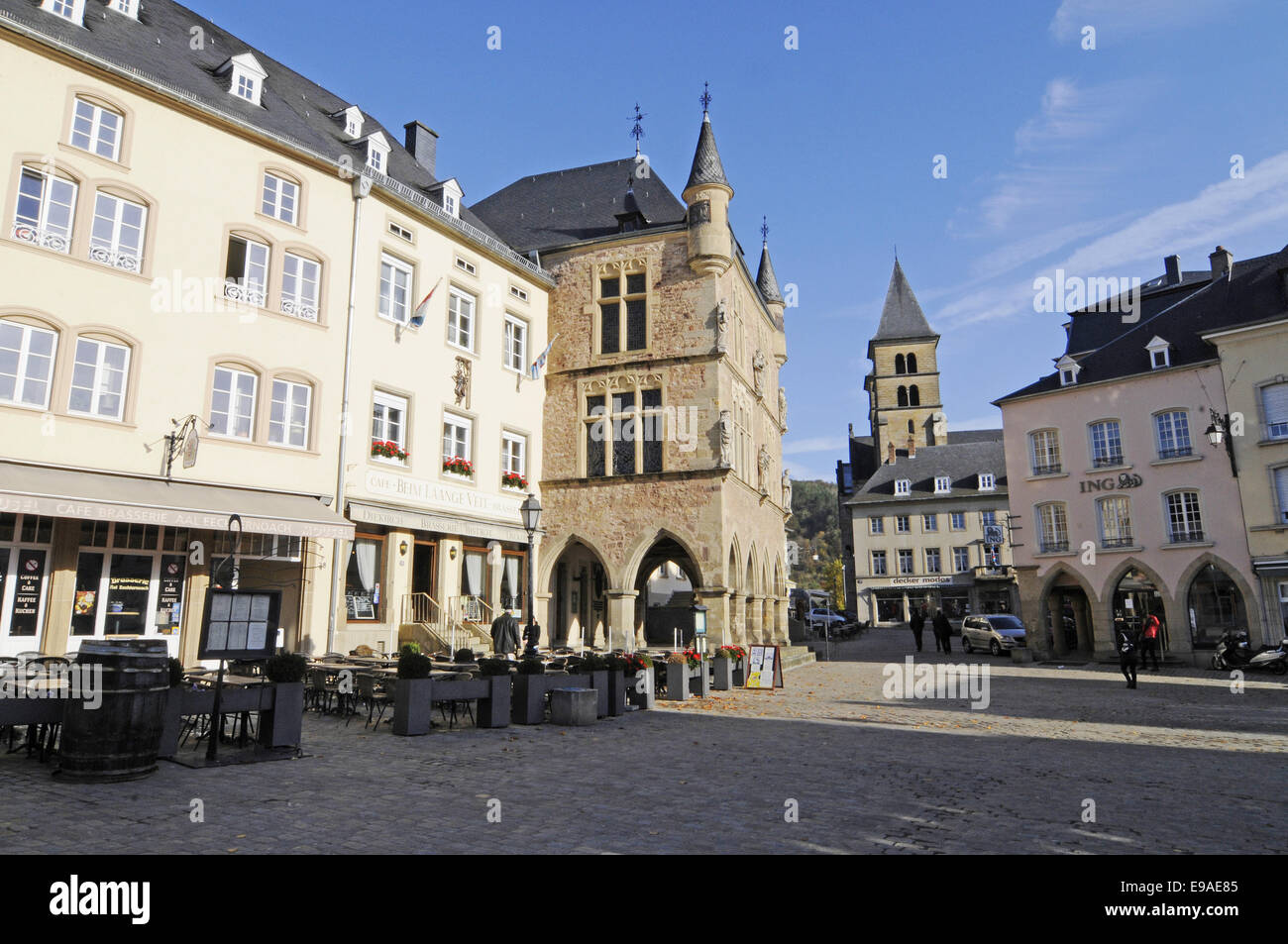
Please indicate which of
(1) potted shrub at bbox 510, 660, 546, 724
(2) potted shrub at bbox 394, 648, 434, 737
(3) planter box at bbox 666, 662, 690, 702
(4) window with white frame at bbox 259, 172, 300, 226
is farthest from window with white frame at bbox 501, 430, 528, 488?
(2) potted shrub at bbox 394, 648, 434, 737

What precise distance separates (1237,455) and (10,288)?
106ft

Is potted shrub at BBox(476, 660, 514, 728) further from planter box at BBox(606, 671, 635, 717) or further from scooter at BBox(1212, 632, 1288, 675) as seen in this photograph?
scooter at BBox(1212, 632, 1288, 675)

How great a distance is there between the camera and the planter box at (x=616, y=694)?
1227 centimetres

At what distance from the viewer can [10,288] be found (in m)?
12.9

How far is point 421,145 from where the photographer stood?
84.1 ft

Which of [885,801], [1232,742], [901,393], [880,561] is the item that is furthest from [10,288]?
[901,393]

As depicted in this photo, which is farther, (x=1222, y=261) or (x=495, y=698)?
(x=1222, y=261)

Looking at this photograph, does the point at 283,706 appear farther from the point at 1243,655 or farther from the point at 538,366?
the point at 1243,655

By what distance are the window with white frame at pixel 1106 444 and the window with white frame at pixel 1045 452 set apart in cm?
119

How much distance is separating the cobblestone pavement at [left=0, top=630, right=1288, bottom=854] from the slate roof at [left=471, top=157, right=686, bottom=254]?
1794cm

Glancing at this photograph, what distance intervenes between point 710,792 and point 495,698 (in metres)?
4.79

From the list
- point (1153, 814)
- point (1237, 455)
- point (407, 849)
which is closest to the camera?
point (407, 849)

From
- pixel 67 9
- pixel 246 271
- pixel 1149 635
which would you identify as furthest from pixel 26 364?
pixel 1149 635

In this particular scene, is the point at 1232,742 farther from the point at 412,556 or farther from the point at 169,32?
the point at 169,32
